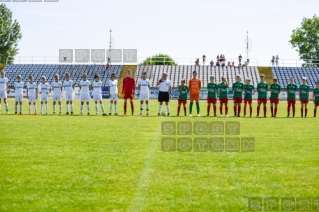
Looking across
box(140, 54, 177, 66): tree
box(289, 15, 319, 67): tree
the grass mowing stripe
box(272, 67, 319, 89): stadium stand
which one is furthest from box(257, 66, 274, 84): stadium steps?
the grass mowing stripe

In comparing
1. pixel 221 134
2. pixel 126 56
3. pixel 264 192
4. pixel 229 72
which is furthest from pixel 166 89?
pixel 229 72

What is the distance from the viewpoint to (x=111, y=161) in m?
8.27

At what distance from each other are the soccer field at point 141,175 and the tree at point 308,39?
A: 267 ft

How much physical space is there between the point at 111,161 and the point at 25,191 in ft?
7.92

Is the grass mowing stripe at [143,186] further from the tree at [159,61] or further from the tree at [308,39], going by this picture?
the tree at [308,39]

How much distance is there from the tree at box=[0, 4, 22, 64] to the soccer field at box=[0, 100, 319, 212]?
228 feet

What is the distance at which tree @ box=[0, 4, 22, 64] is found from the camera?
253 feet

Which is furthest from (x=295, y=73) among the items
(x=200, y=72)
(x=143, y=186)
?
(x=143, y=186)

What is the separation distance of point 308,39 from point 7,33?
5263cm

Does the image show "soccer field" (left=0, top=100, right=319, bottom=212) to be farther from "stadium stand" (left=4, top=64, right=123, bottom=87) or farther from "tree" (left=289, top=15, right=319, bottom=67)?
"tree" (left=289, top=15, right=319, bottom=67)

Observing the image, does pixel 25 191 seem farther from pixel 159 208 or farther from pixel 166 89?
pixel 166 89

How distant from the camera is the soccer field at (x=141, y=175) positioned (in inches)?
216

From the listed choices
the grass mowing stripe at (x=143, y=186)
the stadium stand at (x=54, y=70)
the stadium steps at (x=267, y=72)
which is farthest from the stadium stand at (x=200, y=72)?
the grass mowing stripe at (x=143, y=186)

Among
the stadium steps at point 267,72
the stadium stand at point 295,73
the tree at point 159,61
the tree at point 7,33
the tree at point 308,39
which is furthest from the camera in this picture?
the tree at point 308,39
